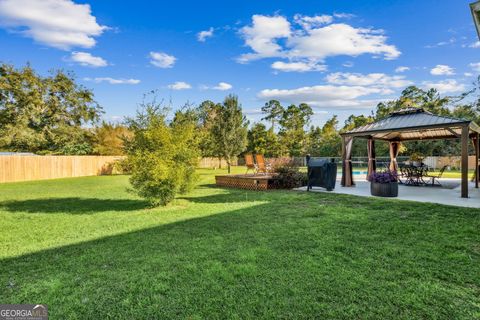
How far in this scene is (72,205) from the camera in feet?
22.2

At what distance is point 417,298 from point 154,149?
17.7 feet

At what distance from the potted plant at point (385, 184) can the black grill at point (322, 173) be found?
56.9 inches

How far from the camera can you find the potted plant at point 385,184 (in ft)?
23.1

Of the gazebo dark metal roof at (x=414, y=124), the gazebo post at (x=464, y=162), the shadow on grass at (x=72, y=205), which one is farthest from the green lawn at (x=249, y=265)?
the gazebo dark metal roof at (x=414, y=124)

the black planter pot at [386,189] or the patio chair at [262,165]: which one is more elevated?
the patio chair at [262,165]

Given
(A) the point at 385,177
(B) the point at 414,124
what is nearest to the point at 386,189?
(A) the point at 385,177

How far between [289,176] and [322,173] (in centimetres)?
123

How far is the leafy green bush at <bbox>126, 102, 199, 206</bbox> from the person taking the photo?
19.4ft

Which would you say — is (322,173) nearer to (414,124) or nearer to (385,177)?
(385,177)

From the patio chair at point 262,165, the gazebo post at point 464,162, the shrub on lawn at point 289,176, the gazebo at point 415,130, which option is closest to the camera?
the gazebo post at point 464,162

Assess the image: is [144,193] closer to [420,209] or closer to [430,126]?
[420,209]

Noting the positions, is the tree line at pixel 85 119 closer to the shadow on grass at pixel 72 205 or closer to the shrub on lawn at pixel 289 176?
the shrub on lawn at pixel 289 176

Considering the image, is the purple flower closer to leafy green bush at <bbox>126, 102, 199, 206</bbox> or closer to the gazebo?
the gazebo

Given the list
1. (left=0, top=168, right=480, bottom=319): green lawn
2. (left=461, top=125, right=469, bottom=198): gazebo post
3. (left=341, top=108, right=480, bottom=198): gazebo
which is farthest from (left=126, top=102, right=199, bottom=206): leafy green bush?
(left=461, top=125, right=469, bottom=198): gazebo post
